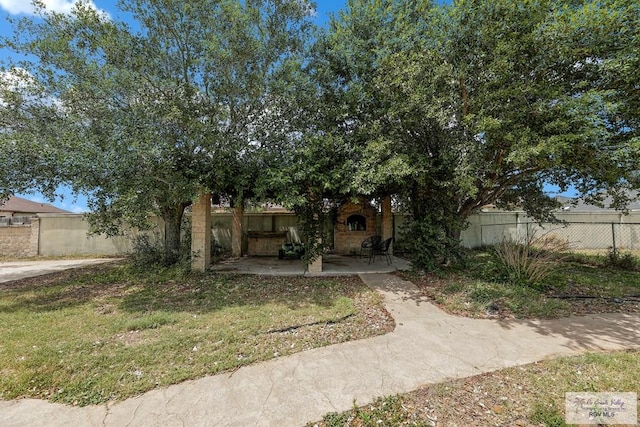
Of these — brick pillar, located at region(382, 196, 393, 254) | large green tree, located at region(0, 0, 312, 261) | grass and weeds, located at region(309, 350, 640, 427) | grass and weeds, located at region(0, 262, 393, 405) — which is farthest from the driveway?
brick pillar, located at region(382, 196, 393, 254)

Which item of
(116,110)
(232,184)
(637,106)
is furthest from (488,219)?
(116,110)

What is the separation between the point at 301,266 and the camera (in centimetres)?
832

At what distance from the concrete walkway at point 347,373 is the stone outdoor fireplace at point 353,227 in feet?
22.8

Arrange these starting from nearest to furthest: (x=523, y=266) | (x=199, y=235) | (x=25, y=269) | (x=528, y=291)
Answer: (x=528, y=291), (x=523, y=266), (x=199, y=235), (x=25, y=269)

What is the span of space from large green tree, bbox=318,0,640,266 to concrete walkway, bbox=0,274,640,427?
7.78 ft

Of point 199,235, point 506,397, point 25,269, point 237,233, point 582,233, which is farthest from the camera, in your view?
point 582,233

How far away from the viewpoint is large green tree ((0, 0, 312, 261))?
5.05 m

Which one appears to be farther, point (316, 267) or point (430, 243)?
point (316, 267)

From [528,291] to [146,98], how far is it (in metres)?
7.91

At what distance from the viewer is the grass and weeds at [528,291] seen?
4625mm

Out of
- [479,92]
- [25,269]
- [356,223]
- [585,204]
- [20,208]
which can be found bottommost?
[25,269]

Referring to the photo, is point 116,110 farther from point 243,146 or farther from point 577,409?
point 577,409

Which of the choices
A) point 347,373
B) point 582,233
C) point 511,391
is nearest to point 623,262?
point 582,233

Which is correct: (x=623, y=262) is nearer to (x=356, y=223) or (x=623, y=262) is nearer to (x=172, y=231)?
(x=356, y=223)
